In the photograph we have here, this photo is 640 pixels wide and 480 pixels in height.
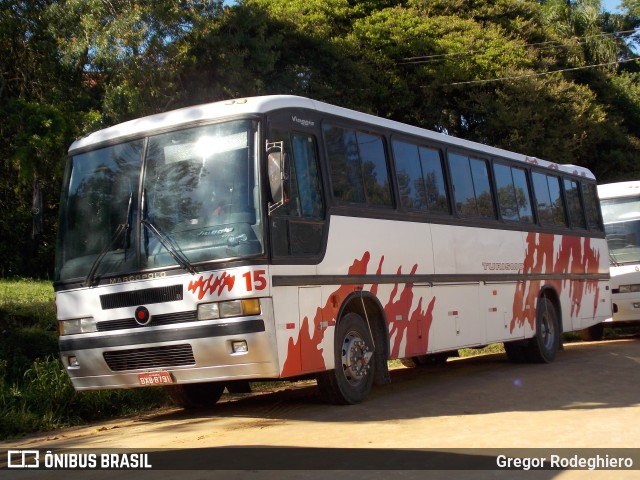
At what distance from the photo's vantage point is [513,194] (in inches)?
566

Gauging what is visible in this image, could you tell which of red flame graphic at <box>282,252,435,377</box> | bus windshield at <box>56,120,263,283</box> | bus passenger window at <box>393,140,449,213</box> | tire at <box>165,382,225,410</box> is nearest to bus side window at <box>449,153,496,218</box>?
bus passenger window at <box>393,140,449,213</box>

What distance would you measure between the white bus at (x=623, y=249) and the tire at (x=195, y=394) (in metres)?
10.4

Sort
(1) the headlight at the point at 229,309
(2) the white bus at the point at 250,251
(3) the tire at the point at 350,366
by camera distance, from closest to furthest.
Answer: (1) the headlight at the point at 229,309
(2) the white bus at the point at 250,251
(3) the tire at the point at 350,366

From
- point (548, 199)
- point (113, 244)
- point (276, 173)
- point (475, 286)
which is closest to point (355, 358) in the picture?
point (276, 173)

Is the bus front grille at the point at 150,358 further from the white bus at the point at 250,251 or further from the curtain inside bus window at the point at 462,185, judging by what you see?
the curtain inside bus window at the point at 462,185

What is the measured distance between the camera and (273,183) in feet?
27.8

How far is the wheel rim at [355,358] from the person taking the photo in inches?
379

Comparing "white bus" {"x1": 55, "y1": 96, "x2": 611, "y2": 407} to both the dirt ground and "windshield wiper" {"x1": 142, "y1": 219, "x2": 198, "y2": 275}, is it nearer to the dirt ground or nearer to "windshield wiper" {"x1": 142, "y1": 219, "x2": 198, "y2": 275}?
"windshield wiper" {"x1": 142, "y1": 219, "x2": 198, "y2": 275}

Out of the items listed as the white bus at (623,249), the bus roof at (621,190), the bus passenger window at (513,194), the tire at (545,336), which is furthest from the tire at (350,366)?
the bus roof at (621,190)

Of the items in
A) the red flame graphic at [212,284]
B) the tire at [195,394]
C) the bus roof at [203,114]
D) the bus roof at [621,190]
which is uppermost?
the bus roof at [203,114]

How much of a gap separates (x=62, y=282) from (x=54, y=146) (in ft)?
21.2

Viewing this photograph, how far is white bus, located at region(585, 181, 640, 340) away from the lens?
61.7ft

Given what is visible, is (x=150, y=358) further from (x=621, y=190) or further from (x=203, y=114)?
(x=621, y=190)

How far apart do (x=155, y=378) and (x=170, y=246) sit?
4.41 feet
